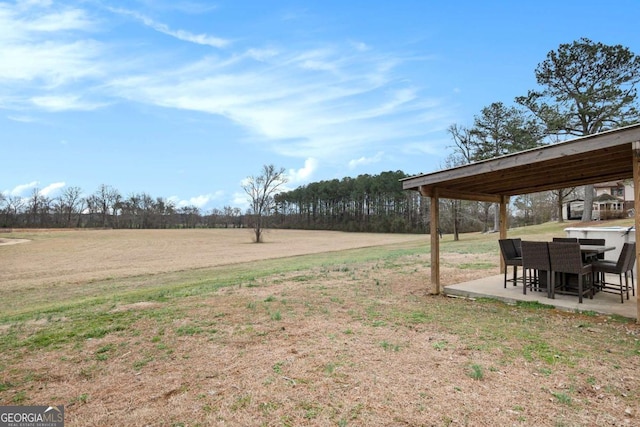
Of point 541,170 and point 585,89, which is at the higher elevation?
point 585,89

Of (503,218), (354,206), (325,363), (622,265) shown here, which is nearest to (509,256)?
(622,265)

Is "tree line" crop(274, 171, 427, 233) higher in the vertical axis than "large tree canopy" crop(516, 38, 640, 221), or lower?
lower

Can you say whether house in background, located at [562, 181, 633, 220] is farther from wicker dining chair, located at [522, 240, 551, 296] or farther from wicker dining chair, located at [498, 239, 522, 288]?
wicker dining chair, located at [522, 240, 551, 296]

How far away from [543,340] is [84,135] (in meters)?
25.0

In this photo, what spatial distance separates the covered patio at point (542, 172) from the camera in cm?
387

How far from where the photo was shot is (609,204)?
33.3 m

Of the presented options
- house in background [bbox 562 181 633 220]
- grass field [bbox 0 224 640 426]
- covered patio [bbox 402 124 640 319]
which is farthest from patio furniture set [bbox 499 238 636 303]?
house in background [bbox 562 181 633 220]

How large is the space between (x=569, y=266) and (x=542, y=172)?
154 centimetres

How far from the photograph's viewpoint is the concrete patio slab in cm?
464

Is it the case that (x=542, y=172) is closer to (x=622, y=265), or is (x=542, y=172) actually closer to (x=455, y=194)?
(x=455, y=194)

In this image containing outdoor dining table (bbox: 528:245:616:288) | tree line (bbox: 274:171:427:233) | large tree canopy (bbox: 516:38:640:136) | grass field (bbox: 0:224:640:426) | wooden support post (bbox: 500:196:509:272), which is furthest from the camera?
Answer: tree line (bbox: 274:171:427:233)

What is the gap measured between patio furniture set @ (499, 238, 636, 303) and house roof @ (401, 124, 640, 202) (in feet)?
3.77

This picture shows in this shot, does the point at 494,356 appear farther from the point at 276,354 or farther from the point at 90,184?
the point at 90,184

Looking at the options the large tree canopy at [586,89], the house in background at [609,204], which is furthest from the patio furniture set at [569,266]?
the house in background at [609,204]
